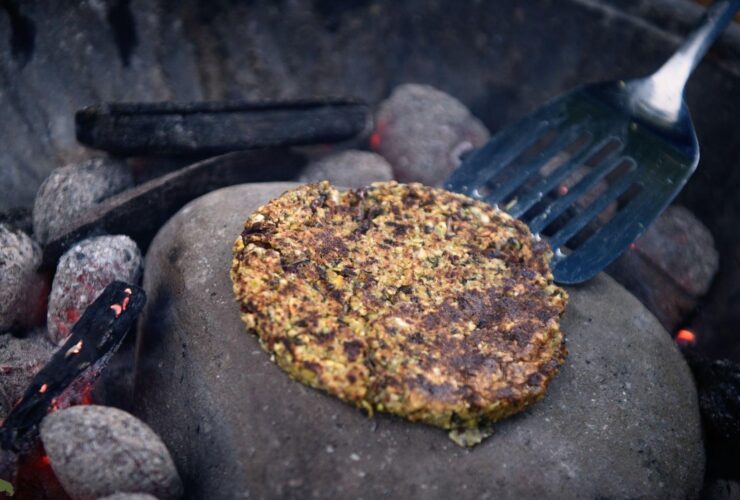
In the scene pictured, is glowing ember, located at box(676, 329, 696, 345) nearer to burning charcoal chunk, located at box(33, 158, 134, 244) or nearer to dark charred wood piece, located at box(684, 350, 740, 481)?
dark charred wood piece, located at box(684, 350, 740, 481)

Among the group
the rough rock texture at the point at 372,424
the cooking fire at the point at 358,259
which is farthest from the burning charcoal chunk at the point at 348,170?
the rough rock texture at the point at 372,424

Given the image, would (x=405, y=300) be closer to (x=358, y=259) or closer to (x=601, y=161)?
(x=358, y=259)

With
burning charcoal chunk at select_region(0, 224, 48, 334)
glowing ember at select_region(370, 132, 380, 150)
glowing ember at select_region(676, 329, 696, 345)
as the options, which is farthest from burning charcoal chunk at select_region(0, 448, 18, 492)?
glowing ember at select_region(676, 329, 696, 345)

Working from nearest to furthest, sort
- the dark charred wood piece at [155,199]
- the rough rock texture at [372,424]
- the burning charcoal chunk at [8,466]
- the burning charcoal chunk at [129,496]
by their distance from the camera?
the burning charcoal chunk at [129,496] < the rough rock texture at [372,424] < the burning charcoal chunk at [8,466] < the dark charred wood piece at [155,199]

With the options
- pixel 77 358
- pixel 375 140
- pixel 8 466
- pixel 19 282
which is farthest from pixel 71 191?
pixel 375 140

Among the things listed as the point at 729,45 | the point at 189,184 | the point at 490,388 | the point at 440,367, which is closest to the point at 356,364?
the point at 440,367

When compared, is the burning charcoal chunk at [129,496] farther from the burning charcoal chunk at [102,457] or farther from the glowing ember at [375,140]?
the glowing ember at [375,140]
